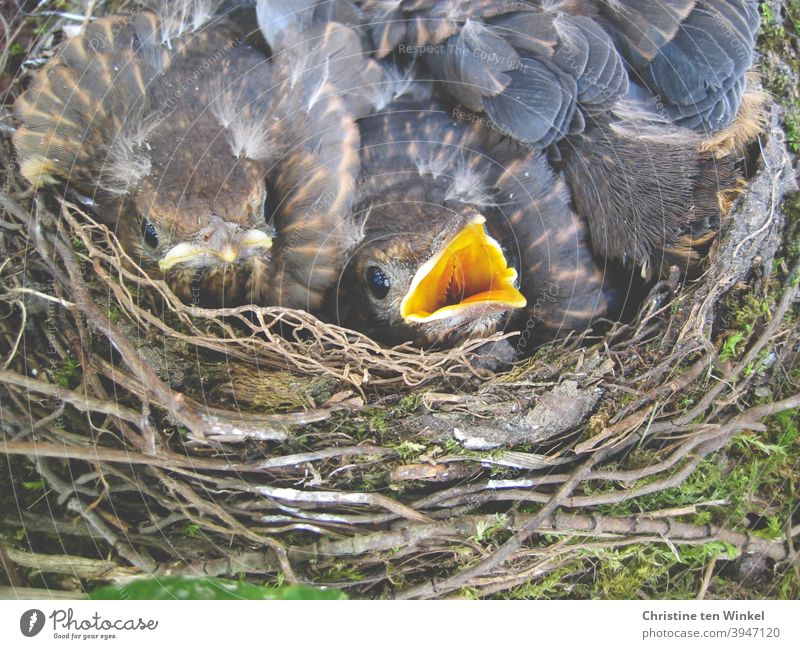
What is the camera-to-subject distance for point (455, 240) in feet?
4.25

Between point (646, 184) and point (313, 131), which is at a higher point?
point (313, 131)

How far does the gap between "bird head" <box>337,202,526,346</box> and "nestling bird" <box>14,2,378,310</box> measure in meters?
0.10

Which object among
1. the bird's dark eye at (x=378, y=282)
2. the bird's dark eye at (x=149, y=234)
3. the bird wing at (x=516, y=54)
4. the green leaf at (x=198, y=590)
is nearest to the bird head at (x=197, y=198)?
the bird's dark eye at (x=149, y=234)

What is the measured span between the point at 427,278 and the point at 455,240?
10cm

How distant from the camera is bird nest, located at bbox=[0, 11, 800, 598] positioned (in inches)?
50.8

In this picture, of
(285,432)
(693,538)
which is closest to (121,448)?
(285,432)

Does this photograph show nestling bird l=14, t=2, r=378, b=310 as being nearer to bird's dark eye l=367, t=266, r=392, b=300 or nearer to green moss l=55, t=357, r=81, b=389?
bird's dark eye l=367, t=266, r=392, b=300

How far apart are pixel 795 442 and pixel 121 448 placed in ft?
4.63

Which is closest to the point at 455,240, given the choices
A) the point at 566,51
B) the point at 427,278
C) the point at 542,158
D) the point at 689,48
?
the point at 427,278

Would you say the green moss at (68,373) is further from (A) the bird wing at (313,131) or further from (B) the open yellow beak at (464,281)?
(B) the open yellow beak at (464,281)

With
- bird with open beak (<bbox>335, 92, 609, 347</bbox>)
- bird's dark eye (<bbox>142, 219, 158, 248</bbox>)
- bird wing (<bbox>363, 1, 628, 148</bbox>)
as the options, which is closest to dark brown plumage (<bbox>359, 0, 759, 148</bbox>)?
bird wing (<bbox>363, 1, 628, 148</bbox>)

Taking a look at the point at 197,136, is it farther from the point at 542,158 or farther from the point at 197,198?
the point at 542,158

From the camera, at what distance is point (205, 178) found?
126 centimetres
